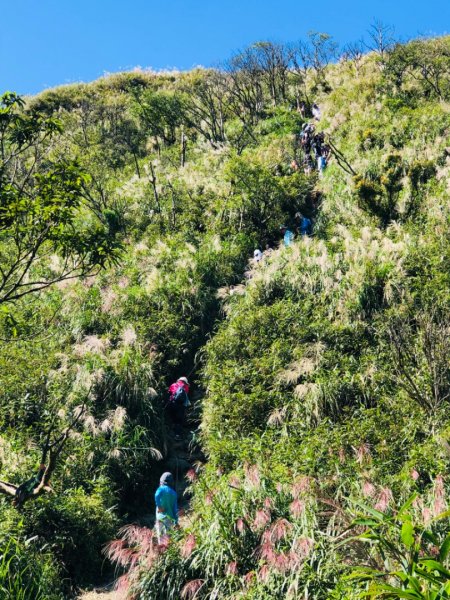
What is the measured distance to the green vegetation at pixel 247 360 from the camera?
20.1 feet

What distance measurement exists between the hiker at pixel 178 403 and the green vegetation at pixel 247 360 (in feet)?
1.16

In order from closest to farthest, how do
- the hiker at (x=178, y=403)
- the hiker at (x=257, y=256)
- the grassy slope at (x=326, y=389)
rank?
the grassy slope at (x=326, y=389)
the hiker at (x=178, y=403)
the hiker at (x=257, y=256)

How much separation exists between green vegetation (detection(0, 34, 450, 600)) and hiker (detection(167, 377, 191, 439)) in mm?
354

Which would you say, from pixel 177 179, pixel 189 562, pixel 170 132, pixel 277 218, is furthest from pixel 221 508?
pixel 170 132

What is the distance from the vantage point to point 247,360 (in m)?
12.0

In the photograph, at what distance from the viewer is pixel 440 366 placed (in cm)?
906

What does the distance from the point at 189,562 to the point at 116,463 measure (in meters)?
3.83

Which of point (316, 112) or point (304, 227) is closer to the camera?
point (304, 227)

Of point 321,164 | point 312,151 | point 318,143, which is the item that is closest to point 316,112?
point 312,151

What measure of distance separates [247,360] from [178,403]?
1.75 metres

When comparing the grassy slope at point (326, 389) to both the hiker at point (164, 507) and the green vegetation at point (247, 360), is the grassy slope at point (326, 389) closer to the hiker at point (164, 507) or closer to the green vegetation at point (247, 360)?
the green vegetation at point (247, 360)

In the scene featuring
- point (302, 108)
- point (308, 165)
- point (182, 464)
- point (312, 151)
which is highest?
point (302, 108)

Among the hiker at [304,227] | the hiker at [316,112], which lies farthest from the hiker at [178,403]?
the hiker at [316,112]

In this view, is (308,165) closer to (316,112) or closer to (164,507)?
(316,112)
